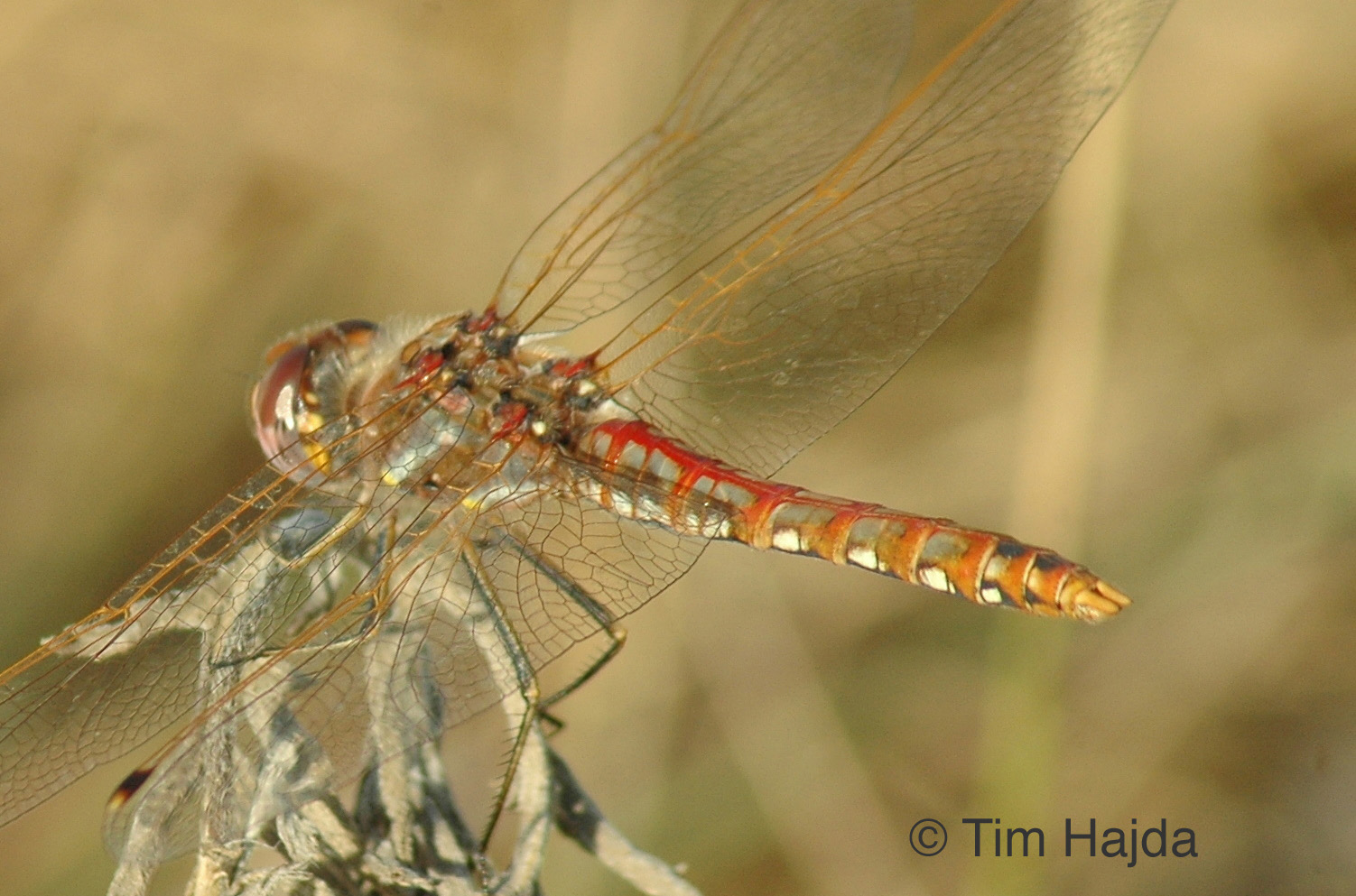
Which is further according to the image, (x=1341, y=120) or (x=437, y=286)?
(x=437, y=286)

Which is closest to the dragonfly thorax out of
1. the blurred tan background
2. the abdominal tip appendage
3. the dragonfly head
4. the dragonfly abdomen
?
the dragonfly head

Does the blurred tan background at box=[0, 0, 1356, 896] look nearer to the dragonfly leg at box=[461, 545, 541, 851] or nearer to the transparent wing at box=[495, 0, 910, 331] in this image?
the transparent wing at box=[495, 0, 910, 331]

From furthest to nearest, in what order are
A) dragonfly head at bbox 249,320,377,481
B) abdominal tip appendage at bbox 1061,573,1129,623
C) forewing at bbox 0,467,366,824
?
dragonfly head at bbox 249,320,377,481 → forewing at bbox 0,467,366,824 → abdominal tip appendage at bbox 1061,573,1129,623

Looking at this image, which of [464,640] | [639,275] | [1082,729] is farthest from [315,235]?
[1082,729]

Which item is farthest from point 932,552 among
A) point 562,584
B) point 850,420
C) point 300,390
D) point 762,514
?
point 850,420

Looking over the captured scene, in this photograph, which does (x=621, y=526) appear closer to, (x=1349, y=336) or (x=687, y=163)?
(x=687, y=163)

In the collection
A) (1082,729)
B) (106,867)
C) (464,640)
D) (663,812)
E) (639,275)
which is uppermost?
(639,275)

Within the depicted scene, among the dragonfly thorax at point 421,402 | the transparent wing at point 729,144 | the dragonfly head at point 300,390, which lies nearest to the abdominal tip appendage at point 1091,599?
the dragonfly thorax at point 421,402

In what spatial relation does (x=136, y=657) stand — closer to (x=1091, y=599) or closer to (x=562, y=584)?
(x=562, y=584)

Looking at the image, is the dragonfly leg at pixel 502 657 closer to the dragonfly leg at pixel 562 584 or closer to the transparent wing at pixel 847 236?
the dragonfly leg at pixel 562 584
